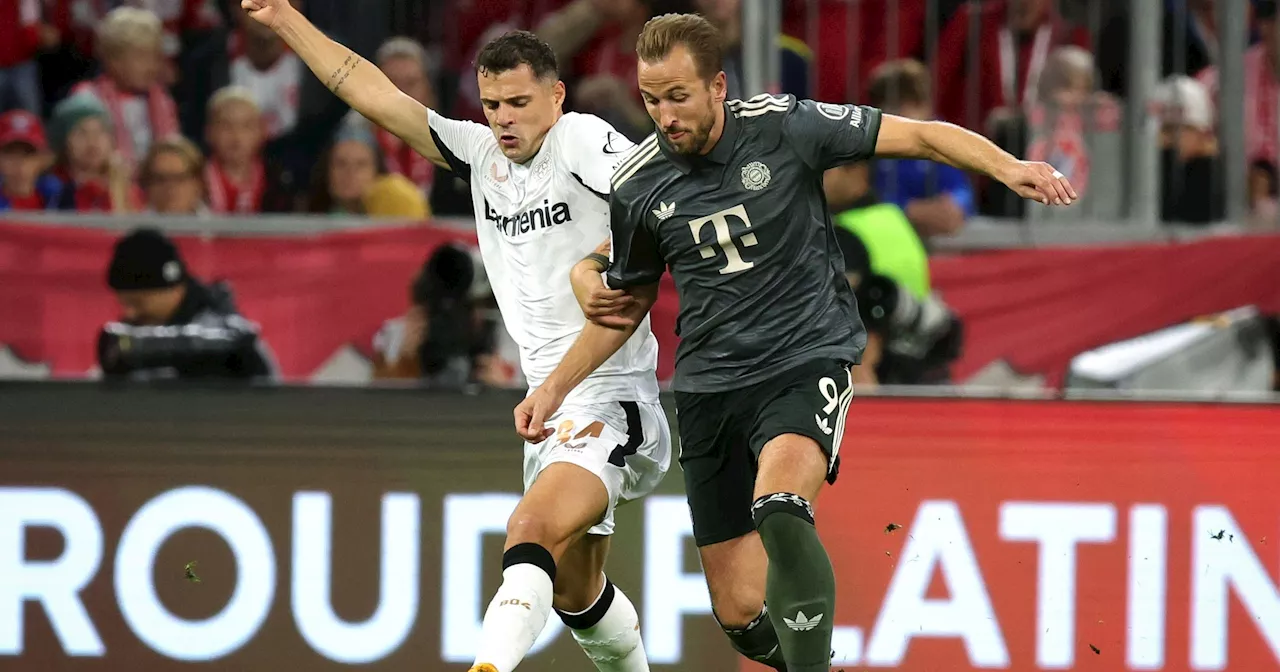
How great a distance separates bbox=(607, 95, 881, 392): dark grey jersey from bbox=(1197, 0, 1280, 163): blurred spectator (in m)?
4.43

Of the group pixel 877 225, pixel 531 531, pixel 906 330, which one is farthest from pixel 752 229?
pixel 877 225

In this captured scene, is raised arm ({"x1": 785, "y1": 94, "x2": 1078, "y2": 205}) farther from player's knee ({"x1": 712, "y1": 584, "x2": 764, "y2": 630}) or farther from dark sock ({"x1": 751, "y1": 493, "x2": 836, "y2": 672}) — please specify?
player's knee ({"x1": 712, "y1": 584, "x2": 764, "y2": 630})

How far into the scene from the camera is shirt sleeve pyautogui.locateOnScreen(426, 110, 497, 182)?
6.07 m

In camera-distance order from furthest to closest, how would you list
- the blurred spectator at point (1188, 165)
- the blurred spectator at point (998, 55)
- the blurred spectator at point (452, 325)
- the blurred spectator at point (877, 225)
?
1. the blurred spectator at point (998, 55)
2. the blurred spectator at point (1188, 165)
3. the blurred spectator at point (877, 225)
4. the blurred spectator at point (452, 325)

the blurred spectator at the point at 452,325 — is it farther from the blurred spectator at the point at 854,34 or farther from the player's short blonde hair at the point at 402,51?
the blurred spectator at the point at 854,34

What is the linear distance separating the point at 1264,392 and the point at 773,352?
4.01 meters

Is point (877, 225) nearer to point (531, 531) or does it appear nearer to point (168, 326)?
point (168, 326)

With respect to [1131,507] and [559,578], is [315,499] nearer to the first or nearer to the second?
[559,578]

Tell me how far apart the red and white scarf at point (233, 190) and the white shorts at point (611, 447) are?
12.5ft

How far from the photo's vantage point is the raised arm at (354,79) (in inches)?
243

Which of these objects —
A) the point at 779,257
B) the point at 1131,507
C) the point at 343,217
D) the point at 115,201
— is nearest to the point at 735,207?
the point at 779,257

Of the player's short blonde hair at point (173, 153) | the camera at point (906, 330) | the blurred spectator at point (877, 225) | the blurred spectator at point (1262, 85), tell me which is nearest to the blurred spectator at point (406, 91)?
the player's short blonde hair at point (173, 153)

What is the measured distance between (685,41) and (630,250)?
677 mm

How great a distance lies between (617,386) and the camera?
19.4 ft
